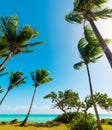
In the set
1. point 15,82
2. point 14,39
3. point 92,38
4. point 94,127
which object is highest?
point 15,82

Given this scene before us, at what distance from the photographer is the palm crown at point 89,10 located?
48.3 ft

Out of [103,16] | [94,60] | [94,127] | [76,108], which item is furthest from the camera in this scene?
[76,108]

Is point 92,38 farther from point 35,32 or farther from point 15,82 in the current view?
point 15,82

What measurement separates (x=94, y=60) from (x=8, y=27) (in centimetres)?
1084

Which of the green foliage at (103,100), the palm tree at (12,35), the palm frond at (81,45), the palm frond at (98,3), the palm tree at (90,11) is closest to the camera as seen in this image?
the palm tree at (90,11)

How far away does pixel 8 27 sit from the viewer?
22.3 metres

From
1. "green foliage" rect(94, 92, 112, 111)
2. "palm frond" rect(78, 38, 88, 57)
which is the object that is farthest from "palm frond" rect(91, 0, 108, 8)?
"green foliage" rect(94, 92, 112, 111)

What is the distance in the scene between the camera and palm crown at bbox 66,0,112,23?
14711 mm

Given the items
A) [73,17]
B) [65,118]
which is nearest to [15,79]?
[65,118]

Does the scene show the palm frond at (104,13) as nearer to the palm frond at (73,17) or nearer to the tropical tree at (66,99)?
the palm frond at (73,17)

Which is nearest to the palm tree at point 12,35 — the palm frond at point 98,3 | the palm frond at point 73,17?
the palm frond at point 73,17

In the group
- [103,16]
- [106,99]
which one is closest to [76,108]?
Result: [106,99]

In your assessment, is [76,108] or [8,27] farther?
[76,108]

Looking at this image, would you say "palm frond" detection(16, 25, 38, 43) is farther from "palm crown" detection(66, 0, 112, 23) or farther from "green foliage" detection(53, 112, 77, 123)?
"green foliage" detection(53, 112, 77, 123)
